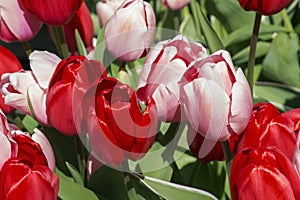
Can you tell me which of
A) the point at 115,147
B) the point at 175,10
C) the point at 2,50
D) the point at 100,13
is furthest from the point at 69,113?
the point at 175,10

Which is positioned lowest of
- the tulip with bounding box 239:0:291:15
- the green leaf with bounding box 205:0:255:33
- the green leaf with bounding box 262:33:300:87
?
the green leaf with bounding box 262:33:300:87

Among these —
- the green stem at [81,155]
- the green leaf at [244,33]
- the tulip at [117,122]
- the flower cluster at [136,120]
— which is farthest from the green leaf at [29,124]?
the green leaf at [244,33]

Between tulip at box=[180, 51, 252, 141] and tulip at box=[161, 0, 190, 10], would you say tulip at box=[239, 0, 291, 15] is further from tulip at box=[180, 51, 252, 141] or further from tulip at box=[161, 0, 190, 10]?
tulip at box=[161, 0, 190, 10]

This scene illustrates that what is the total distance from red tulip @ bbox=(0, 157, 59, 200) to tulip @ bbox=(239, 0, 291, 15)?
0.93 feet

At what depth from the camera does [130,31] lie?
0.76 metres

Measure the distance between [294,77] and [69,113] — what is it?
24.0 inches

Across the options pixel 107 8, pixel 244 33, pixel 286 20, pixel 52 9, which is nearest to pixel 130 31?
pixel 52 9

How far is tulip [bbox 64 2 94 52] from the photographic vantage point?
881mm

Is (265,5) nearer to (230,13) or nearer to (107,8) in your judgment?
(107,8)

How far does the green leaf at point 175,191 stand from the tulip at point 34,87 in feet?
0.37

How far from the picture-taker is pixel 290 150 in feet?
2.02

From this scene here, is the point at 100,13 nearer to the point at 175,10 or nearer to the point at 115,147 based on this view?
the point at 175,10

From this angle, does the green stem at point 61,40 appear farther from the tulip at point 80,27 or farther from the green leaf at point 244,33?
the green leaf at point 244,33

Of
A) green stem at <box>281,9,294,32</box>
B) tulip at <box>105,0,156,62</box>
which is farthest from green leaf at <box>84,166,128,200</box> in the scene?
green stem at <box>281,9,294,32</box>
